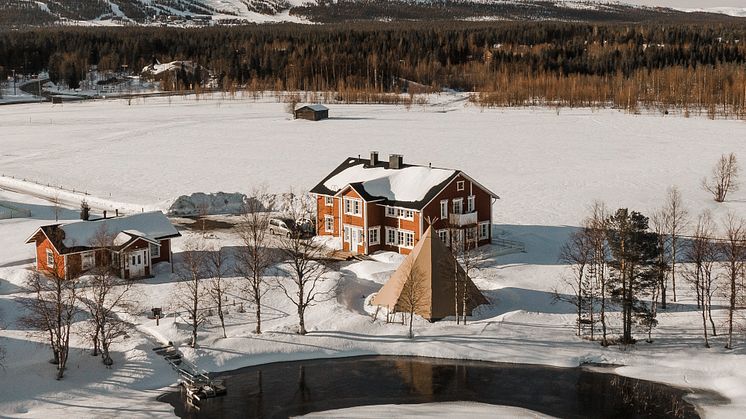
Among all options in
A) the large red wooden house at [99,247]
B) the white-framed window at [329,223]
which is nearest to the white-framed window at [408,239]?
the white-framed window at [329,223]

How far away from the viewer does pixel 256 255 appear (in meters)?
35.8

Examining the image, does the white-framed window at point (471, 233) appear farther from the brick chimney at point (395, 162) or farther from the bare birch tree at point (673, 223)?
the bare birch tree at point (673, 223)

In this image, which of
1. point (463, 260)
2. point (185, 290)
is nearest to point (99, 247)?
point (185, 290)

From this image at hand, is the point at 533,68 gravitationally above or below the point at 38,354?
above

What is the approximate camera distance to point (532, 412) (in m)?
28.4

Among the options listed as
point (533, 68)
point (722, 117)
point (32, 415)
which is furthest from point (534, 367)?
point (533, 68)

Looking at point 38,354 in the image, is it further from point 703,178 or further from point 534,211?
point 703,178

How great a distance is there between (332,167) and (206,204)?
62.3 ft

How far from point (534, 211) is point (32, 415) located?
3524 cm

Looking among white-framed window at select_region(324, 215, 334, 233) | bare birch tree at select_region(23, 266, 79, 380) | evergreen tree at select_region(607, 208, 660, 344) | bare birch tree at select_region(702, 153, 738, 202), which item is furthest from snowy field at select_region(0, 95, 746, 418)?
white-framed window at select_region(324, 215, 334, 233)

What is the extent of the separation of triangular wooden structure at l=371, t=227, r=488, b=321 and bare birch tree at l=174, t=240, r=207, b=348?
717 cm

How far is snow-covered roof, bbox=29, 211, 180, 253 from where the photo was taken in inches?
1681

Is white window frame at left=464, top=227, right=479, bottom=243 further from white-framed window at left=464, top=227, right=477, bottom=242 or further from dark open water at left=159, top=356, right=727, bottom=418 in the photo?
dark open water at left=159, top=356, right=727, bottom=418

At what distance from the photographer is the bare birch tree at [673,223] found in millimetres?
38662
